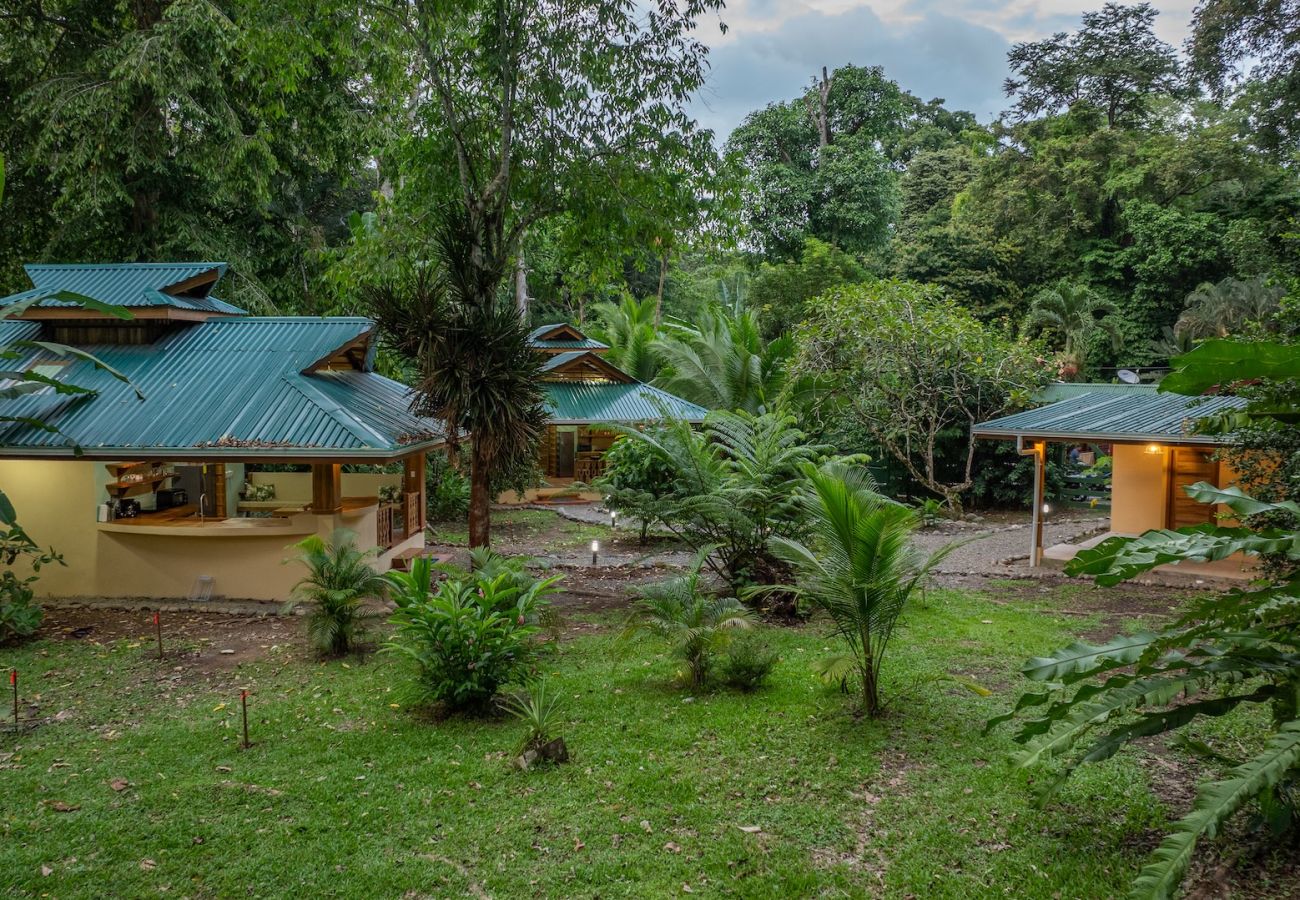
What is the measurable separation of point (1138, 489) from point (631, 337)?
14.4 metres

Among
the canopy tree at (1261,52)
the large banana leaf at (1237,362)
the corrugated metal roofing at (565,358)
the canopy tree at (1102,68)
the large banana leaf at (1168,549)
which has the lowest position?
the large banana leaf at (1168,549)

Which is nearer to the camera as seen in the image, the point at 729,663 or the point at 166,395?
the point at 729,663

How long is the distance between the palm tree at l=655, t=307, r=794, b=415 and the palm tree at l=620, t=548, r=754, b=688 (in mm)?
12870

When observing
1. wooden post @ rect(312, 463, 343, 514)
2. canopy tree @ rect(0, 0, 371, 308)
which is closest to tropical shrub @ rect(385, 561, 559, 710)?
wooden post @ rect(312, 463, 343, 514)

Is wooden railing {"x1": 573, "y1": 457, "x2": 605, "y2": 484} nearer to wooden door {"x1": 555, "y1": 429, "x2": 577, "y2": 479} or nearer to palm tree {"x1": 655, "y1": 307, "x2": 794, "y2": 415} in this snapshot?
wooden door {"x1": 555, "y1": 429, "x2": 577, "y2": 479}

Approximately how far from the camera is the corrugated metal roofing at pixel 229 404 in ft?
32.4

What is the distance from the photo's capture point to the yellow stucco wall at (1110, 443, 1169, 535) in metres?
13.8

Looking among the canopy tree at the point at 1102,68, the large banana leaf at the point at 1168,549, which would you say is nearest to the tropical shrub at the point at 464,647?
the large banana leaf at the point at 1168,549

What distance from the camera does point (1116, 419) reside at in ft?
43.0

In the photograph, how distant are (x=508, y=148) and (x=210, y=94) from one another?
28.1 feet

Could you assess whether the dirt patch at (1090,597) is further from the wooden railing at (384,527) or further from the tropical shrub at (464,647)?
the wooden railing at (384,527)

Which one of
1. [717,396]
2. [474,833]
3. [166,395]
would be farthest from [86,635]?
[717,396]

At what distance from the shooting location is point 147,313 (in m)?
11.7

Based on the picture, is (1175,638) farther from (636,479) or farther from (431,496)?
(431,496)
